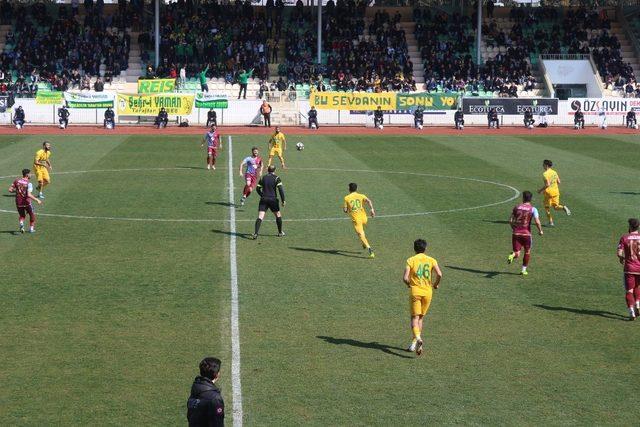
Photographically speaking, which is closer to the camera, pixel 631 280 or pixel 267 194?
pixel 631 280

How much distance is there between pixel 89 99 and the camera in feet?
212

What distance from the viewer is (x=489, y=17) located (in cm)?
8238

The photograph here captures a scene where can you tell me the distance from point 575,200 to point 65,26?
52.0m

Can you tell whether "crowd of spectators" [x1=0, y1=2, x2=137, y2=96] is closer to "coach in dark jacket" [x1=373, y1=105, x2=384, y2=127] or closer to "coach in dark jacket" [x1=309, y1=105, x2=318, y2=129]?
Answer: "coach in dark jacket" [x1=309, y1=105, x2=318, y2=129]

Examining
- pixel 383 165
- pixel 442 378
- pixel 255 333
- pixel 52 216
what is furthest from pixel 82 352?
pixel 383 165

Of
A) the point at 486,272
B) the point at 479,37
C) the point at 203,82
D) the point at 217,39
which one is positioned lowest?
the point at 486,272

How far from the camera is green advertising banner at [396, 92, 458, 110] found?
220 feet

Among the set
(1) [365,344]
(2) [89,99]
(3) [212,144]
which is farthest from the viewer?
(2) [89,99]

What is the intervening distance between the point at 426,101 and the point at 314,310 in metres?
50.5

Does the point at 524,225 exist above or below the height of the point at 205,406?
above

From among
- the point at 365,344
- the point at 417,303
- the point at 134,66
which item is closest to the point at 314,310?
the point at 365,344

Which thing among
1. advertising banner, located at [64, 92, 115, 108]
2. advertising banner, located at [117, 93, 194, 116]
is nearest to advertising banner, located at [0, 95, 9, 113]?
advertising banner, located at [64, 92, 115, 108]

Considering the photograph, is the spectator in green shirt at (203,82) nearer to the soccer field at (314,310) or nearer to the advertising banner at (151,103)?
the advertising banner at (151,103)

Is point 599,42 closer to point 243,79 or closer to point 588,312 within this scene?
point 243,79
